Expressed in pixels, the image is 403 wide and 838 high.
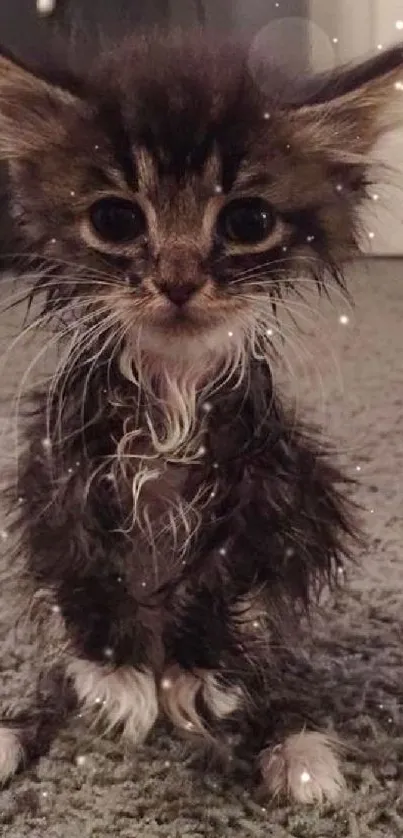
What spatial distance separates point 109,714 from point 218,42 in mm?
337

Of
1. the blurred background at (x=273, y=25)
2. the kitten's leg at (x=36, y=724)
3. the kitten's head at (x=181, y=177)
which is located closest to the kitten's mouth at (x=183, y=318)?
the kitten's head at (x=181, y=177)

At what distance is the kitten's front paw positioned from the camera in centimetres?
56

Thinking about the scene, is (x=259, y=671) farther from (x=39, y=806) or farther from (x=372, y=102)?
(x=372, y=102)

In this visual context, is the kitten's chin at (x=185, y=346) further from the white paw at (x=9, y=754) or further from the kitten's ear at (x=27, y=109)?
the white paw at (x=9, y=754)

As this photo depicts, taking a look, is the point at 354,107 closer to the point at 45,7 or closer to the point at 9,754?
the point at 45,7

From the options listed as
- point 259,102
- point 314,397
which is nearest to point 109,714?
point 314,397

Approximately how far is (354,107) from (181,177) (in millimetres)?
84

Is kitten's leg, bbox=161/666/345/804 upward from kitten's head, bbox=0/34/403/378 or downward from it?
downward

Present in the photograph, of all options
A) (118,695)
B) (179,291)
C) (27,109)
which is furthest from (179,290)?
(118,695)

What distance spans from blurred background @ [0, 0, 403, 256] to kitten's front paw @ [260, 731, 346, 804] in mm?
252

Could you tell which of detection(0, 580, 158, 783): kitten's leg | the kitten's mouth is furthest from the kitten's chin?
detection(0, 580, 158, 783): kitten's leg

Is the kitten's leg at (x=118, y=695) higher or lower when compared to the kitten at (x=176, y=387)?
lower

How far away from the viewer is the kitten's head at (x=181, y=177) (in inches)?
19.2

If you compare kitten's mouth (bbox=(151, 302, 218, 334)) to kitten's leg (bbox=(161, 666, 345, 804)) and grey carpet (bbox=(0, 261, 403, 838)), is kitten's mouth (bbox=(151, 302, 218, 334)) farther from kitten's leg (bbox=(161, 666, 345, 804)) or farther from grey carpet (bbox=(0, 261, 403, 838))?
kitten's leg (bbox=(161, 666, 345, 804))
